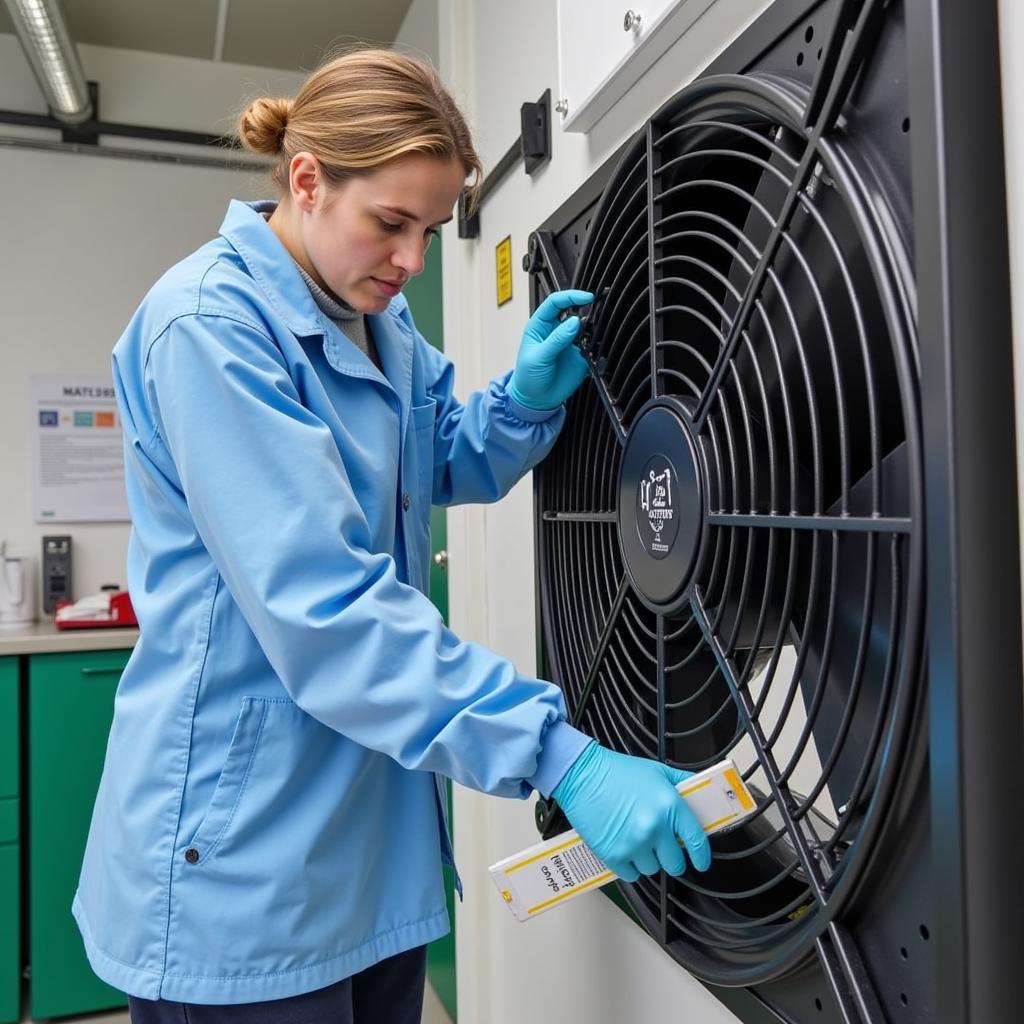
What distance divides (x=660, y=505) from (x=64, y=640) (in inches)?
81.6

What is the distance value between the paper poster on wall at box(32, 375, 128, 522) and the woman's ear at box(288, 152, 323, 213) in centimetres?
224

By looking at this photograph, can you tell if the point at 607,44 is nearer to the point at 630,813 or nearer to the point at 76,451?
the point at 630,813

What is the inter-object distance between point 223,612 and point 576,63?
2.44 feet

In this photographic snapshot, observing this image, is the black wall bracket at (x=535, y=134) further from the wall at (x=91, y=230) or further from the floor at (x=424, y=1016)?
the floor at (x=424, y=1016)

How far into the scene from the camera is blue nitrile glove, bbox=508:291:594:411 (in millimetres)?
1063

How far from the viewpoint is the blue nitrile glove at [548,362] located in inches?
41.9

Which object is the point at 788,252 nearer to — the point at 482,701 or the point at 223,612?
the point at 482,701

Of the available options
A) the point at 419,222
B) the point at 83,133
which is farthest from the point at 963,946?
the point at 83,133

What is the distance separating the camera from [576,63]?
3.37 ft

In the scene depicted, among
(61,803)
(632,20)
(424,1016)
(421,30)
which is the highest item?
(421,30)

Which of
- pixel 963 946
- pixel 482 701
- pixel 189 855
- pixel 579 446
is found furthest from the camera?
pixel 579 446

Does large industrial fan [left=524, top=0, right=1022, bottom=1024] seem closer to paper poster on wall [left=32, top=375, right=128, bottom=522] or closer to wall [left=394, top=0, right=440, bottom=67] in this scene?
wall [left=394, top=0, right=440, bottom=67]

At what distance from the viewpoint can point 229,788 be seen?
3.09 ft

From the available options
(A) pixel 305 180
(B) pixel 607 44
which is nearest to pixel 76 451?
(A) pixel 305 180
